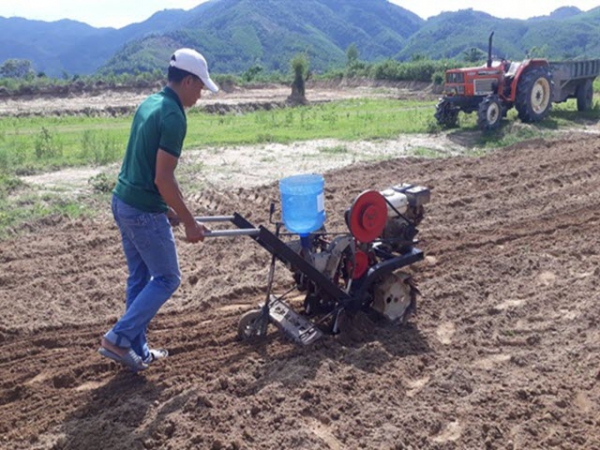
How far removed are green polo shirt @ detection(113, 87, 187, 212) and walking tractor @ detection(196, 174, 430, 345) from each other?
56 centimetres

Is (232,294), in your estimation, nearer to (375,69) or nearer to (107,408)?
(107,408)

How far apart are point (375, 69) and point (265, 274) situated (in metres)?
37.7

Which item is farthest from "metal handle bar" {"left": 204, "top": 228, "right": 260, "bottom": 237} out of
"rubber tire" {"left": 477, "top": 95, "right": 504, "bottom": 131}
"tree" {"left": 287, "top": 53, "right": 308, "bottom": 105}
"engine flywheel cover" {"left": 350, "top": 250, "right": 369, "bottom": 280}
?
"tree" {"left": 287, "top": 53, "right": 308, "bottom": 105}

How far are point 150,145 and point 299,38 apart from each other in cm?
13948

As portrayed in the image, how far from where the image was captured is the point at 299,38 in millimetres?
136500

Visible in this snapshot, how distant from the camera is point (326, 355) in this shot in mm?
4098

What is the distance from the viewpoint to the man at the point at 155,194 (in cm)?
340

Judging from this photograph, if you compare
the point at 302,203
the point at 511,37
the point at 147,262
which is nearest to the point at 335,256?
the point at 302,203

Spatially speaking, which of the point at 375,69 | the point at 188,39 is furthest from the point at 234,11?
the point at 375,69

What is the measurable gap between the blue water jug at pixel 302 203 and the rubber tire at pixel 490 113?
9.50 m

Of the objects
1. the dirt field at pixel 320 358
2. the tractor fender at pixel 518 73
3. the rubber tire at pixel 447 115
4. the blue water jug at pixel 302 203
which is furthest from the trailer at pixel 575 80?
the blue water jug at pixel 302 203

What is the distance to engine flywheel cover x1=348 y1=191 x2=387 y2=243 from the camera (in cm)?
421

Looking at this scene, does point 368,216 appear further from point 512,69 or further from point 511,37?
point 511,37

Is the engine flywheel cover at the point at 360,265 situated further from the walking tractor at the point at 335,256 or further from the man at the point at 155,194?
the man at the point at 155,194
